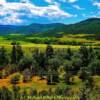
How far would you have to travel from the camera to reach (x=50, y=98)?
200 metres

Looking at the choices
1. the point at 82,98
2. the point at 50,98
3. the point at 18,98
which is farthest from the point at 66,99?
the point at 82,98

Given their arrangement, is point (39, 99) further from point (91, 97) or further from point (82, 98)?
point (82, 98)

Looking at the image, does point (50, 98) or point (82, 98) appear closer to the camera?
point (82, 98)

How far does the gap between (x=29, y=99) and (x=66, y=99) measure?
19482 millimetres

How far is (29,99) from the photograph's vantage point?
653 feet

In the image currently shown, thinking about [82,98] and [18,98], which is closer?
[82,98]

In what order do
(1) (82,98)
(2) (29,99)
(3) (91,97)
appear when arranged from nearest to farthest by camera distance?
(1) (82,98), (3) (91,97), (2) (29,99)

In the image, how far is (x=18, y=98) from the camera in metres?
200

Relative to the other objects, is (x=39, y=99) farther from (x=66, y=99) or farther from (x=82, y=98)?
(x=82, y=98)

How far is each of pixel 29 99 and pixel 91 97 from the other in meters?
33.7

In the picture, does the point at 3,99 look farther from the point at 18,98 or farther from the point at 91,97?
the point at 91,97

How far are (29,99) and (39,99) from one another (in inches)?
209

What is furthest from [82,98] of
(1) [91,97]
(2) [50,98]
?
(2) [50,98]

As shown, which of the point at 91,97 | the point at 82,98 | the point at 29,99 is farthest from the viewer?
the point at 29,99
